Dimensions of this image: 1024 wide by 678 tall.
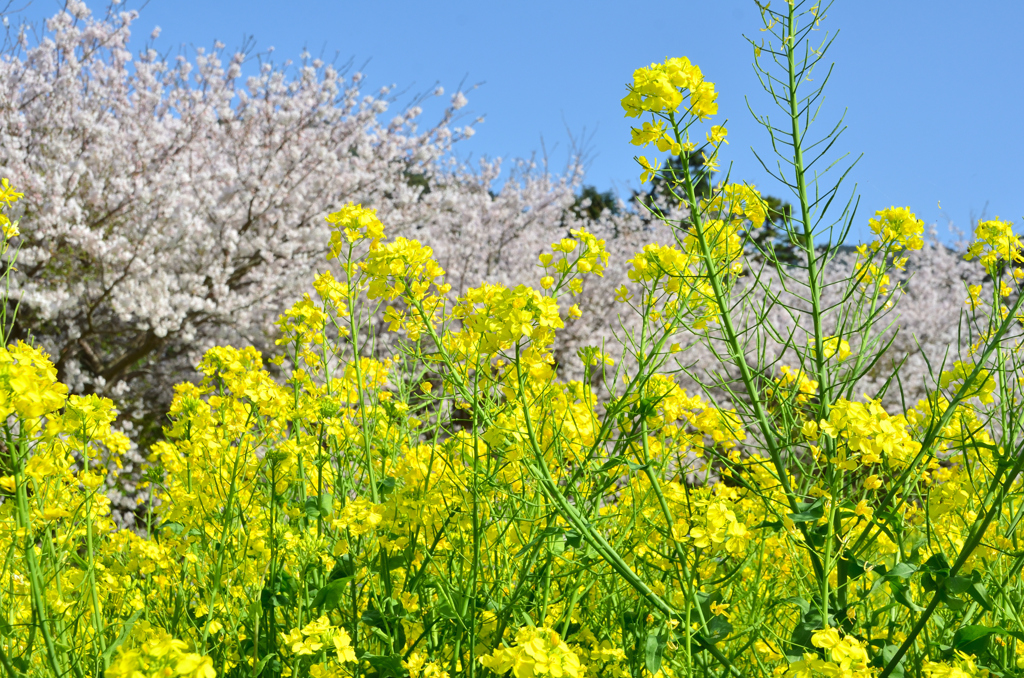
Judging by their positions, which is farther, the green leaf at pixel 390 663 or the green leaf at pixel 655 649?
the green leaf at pixel 390 663

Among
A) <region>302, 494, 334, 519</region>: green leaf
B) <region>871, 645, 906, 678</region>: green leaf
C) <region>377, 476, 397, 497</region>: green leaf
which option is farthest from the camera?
<region>377, 476, 397, 497</region>: green leaf

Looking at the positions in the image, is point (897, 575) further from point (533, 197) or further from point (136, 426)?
point (533, 197)

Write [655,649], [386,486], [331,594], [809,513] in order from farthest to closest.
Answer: [386,486] → [331,594] → [809,513] → [655,649]

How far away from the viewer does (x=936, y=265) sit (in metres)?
14.6

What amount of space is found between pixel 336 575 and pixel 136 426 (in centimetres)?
582

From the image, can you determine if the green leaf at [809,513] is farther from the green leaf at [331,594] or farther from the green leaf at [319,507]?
the green leaf at [319,507]

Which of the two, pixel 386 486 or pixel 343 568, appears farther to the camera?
pixel 386 486

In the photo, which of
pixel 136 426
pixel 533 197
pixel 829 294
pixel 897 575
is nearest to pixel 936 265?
pixel 829 294

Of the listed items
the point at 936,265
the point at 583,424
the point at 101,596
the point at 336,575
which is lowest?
the point at 101,596

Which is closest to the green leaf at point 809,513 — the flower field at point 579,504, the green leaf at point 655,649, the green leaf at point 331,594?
the flower field at point 579,504

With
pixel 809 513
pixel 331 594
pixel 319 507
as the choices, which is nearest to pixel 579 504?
pixel 809 513

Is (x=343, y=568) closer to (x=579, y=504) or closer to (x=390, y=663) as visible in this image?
(x=390, y=663)

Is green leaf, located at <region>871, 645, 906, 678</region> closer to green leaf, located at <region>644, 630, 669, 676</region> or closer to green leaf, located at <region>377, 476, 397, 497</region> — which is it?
green leaf, located at <region>644, 630, 669, 676</region>

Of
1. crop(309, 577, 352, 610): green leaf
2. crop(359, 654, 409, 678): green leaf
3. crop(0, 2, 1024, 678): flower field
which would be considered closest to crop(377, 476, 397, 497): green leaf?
crop(0, 2, 1024, 678): flower field
